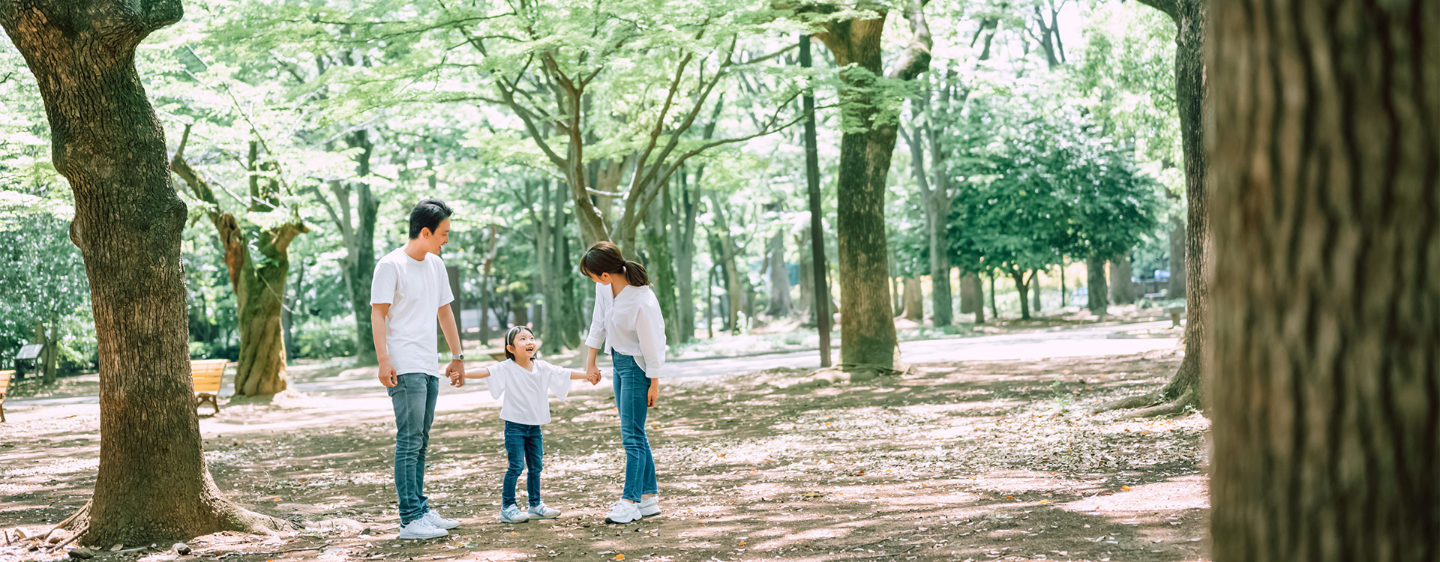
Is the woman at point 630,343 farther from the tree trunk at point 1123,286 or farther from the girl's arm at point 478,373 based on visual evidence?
the tree trunk at point 1123,286

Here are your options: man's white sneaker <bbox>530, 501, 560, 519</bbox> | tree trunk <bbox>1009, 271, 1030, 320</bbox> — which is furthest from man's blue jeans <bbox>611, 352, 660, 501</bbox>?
tree trunk <bbox>1009, 271, 1030, 320</bbox>

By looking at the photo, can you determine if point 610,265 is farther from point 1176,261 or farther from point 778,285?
point 778,285

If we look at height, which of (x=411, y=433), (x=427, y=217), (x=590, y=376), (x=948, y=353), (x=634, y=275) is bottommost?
(x=948, y=353)

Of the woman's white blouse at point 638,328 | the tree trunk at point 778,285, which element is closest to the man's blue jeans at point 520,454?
the woman's white blouse at point 638,328

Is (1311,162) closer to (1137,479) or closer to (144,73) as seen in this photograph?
(1137,479)

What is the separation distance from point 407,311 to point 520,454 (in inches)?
41.8

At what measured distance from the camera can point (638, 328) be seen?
5516 millimetres

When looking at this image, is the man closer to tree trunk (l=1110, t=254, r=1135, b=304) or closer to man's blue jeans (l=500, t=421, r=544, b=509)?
man's blue jeans (l=500, t=421, r=544, b=509)

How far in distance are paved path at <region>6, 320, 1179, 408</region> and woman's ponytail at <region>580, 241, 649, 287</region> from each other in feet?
39.2

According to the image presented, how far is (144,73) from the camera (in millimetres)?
14508

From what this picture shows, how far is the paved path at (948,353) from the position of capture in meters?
17.8

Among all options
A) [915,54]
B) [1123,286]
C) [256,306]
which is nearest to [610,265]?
[915,54]

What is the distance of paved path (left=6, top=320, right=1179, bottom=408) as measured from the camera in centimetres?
1784

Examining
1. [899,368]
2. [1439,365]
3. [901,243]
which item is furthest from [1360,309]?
[901,243]
